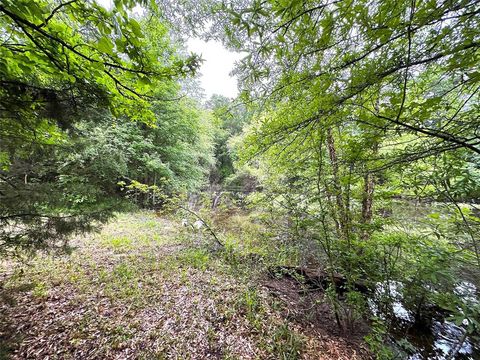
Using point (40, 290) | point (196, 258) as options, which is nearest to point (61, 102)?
point (40, 290)

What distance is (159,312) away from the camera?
254 cm

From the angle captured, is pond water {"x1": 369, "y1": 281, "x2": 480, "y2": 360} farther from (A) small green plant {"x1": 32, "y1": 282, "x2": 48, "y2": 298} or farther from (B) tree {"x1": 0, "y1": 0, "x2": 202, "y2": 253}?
(A) small green plant {"x1": 32, "y1": 282, "x2": 48, "y2": 298}

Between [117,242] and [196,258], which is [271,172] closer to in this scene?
[196,258]

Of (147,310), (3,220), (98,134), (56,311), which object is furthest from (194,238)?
(98,134)

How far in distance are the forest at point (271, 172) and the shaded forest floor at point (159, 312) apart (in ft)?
0.07

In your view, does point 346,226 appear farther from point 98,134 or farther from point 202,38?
point 98,134

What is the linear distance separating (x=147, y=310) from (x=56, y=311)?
102 centimetres

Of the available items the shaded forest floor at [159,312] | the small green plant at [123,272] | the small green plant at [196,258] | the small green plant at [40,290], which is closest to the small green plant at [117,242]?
the shaded forest floor at [159,312]

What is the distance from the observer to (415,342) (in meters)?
2.53

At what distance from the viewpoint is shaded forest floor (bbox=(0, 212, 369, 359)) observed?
6.63 ft

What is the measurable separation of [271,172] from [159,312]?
106 inches

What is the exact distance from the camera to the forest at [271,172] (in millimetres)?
1262

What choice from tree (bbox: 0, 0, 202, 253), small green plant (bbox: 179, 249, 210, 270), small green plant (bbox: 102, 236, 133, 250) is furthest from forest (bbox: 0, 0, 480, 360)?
small green plant (bbox: 102, 236, 133, 250)

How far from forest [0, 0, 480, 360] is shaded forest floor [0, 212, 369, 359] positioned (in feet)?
0.07
